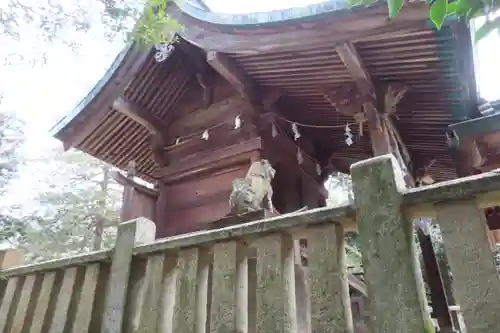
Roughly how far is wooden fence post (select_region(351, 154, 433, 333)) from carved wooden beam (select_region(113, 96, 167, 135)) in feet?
16.5

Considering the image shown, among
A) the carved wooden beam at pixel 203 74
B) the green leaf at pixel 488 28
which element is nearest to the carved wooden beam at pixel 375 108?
the carved wooden beam at pixel 203 74

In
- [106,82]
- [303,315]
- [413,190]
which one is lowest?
[303,315]

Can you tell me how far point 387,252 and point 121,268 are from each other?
158cm

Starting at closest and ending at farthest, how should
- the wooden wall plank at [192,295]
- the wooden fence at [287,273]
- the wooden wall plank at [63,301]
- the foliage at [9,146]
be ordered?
the wooden fence at [287,273], the wooden wall plank at [192,295], the wooden wall plank at [63,301], the foliage at [9,146]

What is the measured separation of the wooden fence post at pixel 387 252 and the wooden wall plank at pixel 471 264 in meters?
0.13

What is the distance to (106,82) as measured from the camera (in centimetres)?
570

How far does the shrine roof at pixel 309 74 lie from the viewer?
12.5 ft

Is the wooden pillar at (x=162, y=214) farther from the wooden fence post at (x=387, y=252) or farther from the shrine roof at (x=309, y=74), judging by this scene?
the wooden fence post at (x=387, y=252)

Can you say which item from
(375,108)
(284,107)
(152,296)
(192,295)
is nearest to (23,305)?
(152,296)

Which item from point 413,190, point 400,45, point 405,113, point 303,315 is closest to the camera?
point 413,190

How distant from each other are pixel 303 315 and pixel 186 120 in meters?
4.83

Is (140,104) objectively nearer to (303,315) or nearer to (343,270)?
(303,315)

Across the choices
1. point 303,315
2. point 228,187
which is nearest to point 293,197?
point 228,187

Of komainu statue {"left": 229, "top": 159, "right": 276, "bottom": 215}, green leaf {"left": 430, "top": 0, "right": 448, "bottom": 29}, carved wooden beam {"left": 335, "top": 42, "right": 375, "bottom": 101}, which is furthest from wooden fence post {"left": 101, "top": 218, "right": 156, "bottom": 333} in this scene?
carved wooden beam {"left": 335, "top": 42, "right": 375, "bottom": 101}
